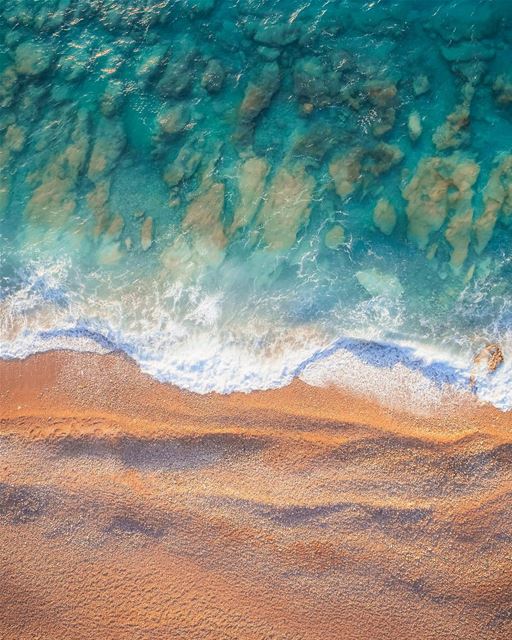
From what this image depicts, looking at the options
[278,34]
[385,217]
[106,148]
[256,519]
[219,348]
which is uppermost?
[278,34]

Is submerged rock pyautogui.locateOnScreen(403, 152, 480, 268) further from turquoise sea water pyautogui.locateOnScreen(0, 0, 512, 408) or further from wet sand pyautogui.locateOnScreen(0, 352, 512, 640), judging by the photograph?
wet sand pyautogui.locateOnScreen(0, 352, 512, 640)

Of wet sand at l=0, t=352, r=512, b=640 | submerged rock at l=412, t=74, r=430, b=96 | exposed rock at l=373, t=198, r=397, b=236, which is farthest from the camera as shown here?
submerged rock at l=412, t=74, r=430, b=96

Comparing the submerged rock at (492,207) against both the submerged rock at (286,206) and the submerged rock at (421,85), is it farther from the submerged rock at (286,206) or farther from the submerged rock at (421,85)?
the submerged rock at (286,206)

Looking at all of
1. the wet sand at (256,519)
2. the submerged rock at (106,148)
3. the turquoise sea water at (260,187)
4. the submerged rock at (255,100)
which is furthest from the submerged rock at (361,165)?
the submerged rock at (106,148)

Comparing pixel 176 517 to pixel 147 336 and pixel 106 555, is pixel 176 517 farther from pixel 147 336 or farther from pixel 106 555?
pixel 147 336

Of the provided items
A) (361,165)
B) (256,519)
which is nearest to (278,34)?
(361,165)

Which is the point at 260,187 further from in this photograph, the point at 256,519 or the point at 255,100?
the point at 256,519

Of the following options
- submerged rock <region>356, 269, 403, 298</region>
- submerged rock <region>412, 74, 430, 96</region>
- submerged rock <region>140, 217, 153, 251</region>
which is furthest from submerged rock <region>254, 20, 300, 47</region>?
submerged rock <region>356, 269, 403, 298</region>
